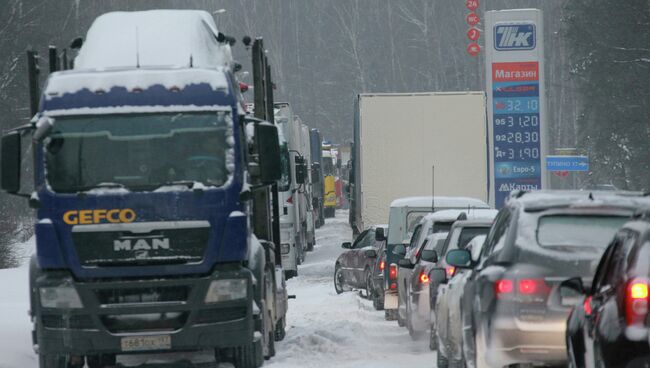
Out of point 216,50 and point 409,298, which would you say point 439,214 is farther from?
point 216,50

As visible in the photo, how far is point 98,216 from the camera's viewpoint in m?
13.5

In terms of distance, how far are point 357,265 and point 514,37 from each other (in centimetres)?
1159

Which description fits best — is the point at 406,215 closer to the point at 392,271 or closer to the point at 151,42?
the point at 392,271

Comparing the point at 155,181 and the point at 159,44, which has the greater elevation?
A: the point at 159,44

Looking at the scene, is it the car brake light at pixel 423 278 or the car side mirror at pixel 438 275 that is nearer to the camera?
the car side mirror at pixel 438 275

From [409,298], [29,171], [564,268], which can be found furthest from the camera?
[29,171]

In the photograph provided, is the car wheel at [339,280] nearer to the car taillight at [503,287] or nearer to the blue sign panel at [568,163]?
the blue sign panel at [568,163]

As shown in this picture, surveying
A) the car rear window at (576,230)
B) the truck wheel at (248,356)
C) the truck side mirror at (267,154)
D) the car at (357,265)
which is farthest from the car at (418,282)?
the car at (357,265)

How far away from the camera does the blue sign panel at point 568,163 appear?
50.3m

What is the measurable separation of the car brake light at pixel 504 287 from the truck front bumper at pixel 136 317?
11.6 ft

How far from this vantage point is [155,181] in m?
13.6

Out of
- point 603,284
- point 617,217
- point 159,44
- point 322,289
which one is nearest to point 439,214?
point 159,44

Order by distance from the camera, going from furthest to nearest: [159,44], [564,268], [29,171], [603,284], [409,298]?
[29,171] < [409,298] < [159,44] < [564,268] < [603,284]

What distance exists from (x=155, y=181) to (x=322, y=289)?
2043 centimetres
